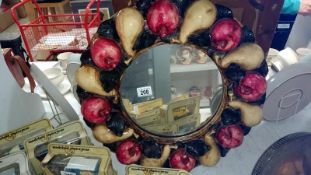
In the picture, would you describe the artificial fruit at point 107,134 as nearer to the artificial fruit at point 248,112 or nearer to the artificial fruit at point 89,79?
the artificial fruit at point 89,79

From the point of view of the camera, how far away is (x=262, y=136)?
0.62 m

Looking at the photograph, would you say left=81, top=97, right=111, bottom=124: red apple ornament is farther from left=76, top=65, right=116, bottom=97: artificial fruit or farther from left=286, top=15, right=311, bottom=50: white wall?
left=286, top=15, right=311, bottom=50: white wall

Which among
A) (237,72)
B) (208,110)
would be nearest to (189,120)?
(208,110)

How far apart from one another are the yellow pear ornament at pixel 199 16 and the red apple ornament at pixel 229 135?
0.19 meters

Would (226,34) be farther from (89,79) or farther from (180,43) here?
(89,79)

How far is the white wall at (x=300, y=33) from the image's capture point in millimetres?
996

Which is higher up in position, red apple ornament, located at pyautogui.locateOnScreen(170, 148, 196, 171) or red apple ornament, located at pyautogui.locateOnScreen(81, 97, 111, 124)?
red apple ornament, located at pyautogui.locateOnScreen(81, 97, 111, 124)

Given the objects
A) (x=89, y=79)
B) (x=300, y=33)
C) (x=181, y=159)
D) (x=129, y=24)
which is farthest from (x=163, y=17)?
(x=300, y=33)

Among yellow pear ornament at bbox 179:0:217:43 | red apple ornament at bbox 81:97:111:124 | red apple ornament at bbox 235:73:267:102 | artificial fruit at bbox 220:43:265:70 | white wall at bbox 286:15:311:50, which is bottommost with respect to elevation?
white wall at bbox 286:15:311:50

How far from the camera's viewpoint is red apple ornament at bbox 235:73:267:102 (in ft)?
1.53

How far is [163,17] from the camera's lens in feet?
1.34

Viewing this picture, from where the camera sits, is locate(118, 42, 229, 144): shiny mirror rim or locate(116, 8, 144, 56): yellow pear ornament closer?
locate(116, 8, 144, 56): yellow pear ornament

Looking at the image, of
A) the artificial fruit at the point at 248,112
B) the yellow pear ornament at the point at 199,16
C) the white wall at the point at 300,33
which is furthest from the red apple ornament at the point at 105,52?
the white wall at the point at 300,33

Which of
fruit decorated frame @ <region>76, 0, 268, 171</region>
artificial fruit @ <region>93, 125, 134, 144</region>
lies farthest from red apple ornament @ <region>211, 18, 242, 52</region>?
artificial fruit @ <region>93, 125, 134, 144</region>
